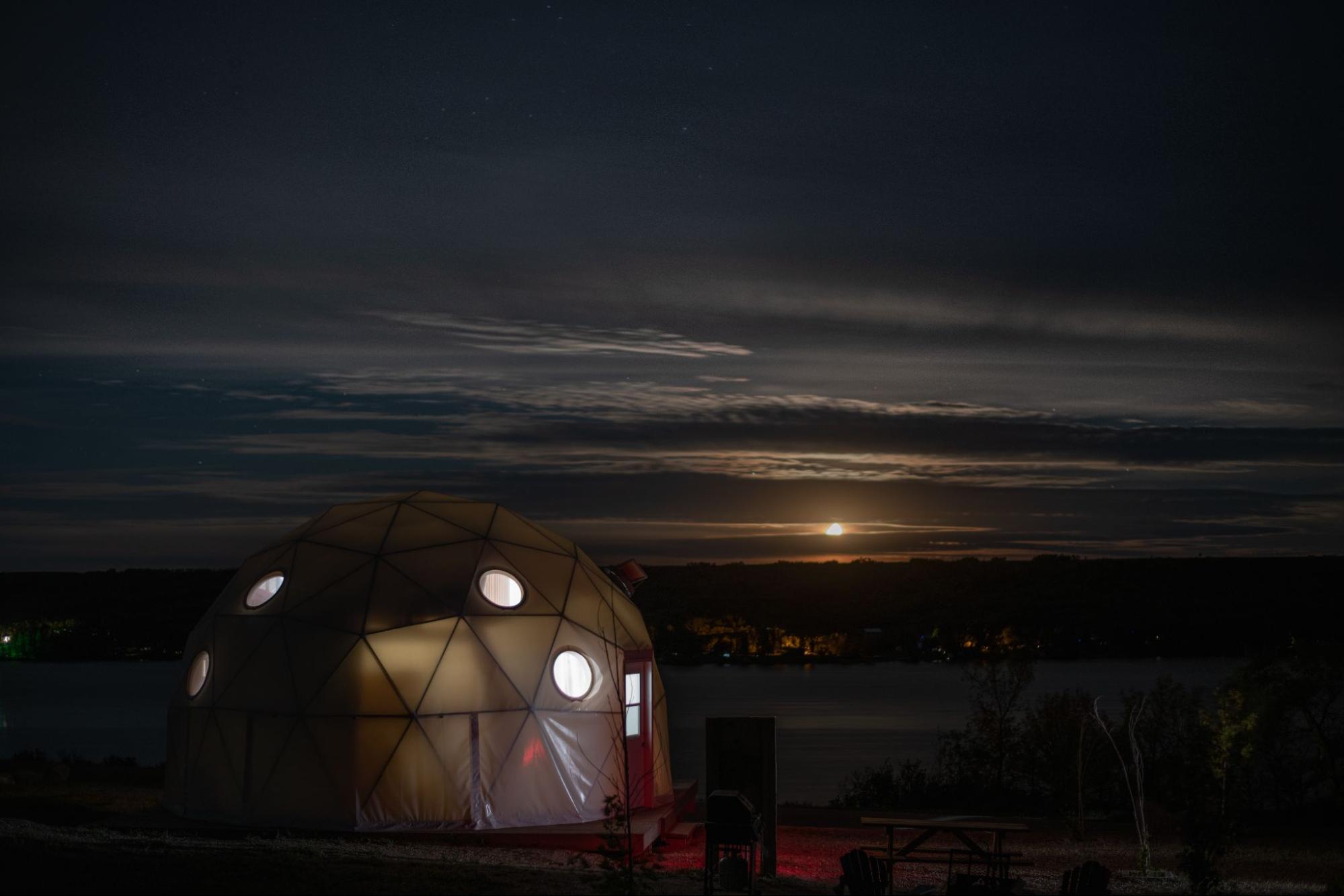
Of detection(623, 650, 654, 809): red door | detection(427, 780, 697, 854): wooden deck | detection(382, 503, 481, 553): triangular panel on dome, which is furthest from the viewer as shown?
detection(382, 503, 481, 553): triangular panel on dome

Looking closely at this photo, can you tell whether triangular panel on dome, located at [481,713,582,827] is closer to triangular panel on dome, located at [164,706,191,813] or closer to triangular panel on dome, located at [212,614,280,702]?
triangular panel on dome, located at [212,614,280,702]

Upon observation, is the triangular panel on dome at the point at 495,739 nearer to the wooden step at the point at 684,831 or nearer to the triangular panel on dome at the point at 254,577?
the wooden step at the point at 684,831

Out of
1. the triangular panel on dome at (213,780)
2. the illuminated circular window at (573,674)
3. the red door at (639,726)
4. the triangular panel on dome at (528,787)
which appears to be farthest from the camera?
the red door at (639,726)

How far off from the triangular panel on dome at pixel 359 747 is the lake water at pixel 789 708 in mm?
17850

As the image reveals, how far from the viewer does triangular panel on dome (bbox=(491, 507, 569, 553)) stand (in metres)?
16.1

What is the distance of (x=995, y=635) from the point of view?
63.0 m

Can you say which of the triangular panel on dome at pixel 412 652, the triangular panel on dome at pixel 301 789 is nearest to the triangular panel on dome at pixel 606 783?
the triangular panel on dome at pixel 412 652

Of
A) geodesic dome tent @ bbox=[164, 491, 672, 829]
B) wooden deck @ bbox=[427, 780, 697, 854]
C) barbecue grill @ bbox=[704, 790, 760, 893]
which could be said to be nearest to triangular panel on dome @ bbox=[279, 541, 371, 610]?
geodesic dome tent @ bbox=[164, 491, 672, 829]

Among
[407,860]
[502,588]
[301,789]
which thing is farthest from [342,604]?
[407,860]

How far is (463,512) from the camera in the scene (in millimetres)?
16578

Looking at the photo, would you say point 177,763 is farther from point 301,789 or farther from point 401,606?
point 401,606

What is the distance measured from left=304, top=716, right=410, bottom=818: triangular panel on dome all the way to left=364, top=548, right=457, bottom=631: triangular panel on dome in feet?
3.57

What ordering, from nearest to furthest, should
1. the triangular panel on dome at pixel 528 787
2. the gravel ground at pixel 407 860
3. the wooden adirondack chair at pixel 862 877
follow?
the gravel ground at pixel 407 860
the wooden adirondack chair at pixel 862 877
the triangular panel on dome at pixel 528 787

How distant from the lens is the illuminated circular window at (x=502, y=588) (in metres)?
15.3
